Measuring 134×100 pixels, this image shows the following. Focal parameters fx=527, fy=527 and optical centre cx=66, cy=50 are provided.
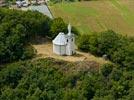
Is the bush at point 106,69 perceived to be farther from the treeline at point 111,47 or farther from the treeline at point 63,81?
the treeline at point 111,47

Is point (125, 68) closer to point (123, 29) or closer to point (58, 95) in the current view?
point (58, 95)

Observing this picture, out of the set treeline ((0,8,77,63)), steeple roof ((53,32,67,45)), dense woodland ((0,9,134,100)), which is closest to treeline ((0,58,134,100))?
dense woodland ((0,9,134,100))

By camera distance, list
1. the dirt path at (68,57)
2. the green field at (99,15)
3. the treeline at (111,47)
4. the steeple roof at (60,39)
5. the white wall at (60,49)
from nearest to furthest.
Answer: the treeline at (111,47)
the dirt path at (68,57)
the steeple roof at (60,39)
the white wall at (60,49)
the green field at (99,15)

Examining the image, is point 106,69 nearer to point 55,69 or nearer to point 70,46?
point 55,69

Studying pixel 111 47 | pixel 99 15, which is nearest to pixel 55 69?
pixel 111 47

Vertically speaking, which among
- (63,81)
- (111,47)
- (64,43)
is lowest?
(63,81)

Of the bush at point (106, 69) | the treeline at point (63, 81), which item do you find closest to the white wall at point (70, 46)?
the treeline at point (63, 81)
